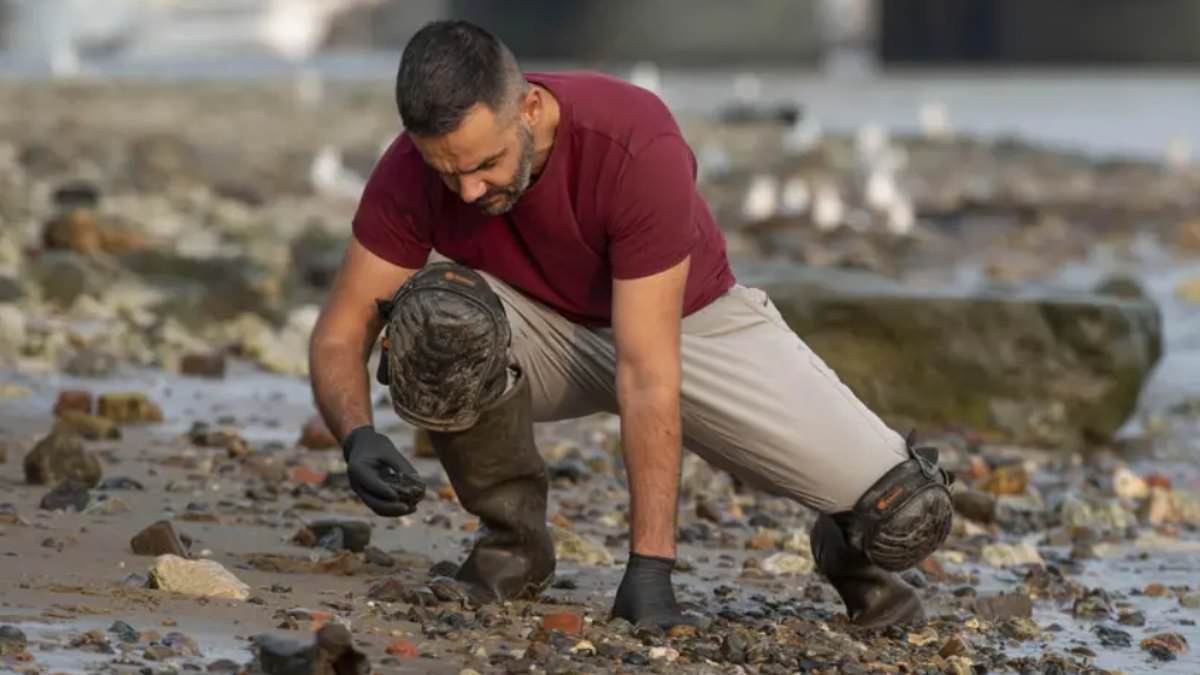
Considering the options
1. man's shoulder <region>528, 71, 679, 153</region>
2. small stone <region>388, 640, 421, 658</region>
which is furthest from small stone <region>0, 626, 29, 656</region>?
man's shoulder <region>528, 71, 679, 153</region>

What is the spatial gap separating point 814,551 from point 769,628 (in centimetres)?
37

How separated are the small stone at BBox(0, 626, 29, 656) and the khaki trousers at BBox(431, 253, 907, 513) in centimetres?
114

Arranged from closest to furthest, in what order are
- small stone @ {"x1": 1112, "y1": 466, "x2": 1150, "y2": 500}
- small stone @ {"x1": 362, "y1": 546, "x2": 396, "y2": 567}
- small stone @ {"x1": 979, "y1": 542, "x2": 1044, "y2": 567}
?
small stone @ {"x1": 362, "y1": 546, "x2": 396, "y2": 567} < small stone @ {"x1": 979, "y1": 542, "x2": 1044, "y2": 567} < small stone @ {"x1": 1112, "y1": 466, "x2": 1150, "y2": 500}

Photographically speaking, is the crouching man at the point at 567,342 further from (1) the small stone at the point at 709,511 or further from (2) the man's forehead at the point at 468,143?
(1) the small stone at the point at 709,511

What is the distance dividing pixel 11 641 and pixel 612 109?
139cm

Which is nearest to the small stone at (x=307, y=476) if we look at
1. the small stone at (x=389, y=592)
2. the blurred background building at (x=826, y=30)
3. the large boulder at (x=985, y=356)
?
the small stone at (x=389, y=592)

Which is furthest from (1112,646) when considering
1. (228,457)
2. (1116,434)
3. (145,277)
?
(145,277)

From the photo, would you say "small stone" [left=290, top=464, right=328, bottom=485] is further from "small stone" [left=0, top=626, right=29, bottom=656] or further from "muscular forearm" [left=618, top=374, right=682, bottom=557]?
"small stone" [left=0, top=626, right=29, bottom=656]

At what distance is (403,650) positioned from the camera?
3.92 m

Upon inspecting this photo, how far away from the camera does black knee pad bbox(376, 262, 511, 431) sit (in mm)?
4227

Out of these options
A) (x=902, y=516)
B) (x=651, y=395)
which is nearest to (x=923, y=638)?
(x=902, y=516)

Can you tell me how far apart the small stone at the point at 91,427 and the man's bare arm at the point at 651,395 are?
81.5 inches

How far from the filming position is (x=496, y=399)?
4.40 metres

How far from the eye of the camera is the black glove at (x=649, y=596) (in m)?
4.22
